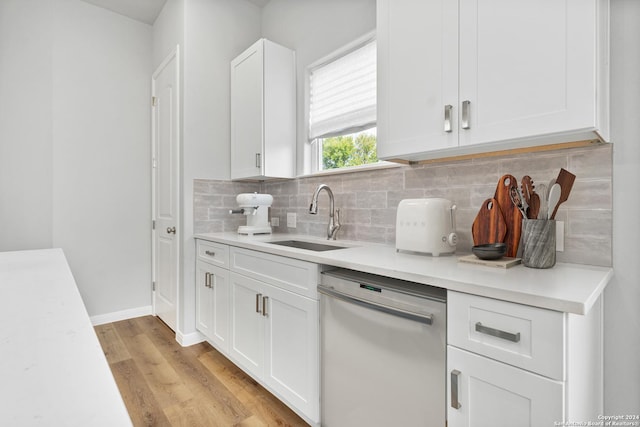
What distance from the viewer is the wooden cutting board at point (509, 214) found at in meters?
1.29

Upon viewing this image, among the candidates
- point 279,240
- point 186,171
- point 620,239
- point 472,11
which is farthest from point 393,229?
point 186,171

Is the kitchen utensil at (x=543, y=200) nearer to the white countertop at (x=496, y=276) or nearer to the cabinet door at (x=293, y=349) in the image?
the white countertop at (x=496, y=276)

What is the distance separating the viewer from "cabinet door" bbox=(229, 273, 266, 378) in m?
1.89

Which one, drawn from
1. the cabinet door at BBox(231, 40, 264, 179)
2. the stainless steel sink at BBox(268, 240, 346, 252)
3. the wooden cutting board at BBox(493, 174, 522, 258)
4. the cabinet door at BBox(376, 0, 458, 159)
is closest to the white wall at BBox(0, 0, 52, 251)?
the cabinet door at BBox(231, 40, 264, 179)

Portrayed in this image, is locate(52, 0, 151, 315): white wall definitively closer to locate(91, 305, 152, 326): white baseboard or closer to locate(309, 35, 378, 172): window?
locate(91, 305, 152, 326): white baseboard

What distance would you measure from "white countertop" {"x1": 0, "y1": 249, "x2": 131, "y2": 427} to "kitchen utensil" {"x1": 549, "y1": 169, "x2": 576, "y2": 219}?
137 cm

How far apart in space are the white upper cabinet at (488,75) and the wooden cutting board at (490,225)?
243mm

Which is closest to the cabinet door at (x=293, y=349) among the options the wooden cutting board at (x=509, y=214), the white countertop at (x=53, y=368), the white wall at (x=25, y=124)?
the wooden cutting board at (x=509, y=214)

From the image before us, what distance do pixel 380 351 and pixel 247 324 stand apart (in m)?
1.02

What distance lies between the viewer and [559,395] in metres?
0.82

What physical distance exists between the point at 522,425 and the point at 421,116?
3.70 ft

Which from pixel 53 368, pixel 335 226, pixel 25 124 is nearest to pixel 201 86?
pixel 25 124

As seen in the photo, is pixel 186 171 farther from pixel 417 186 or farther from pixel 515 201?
pixel 515 201

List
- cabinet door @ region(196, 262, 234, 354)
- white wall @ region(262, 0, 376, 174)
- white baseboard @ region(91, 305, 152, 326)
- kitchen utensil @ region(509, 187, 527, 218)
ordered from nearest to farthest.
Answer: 1. kitchen utensil @ region(509, 187, 527, 218)
2. white wall @ region(262, 0, 376, 174)
3. cabinet door @ region(196, 262, 234, 354)
4. white baseboard @ region(91, 305, 152, 326)
